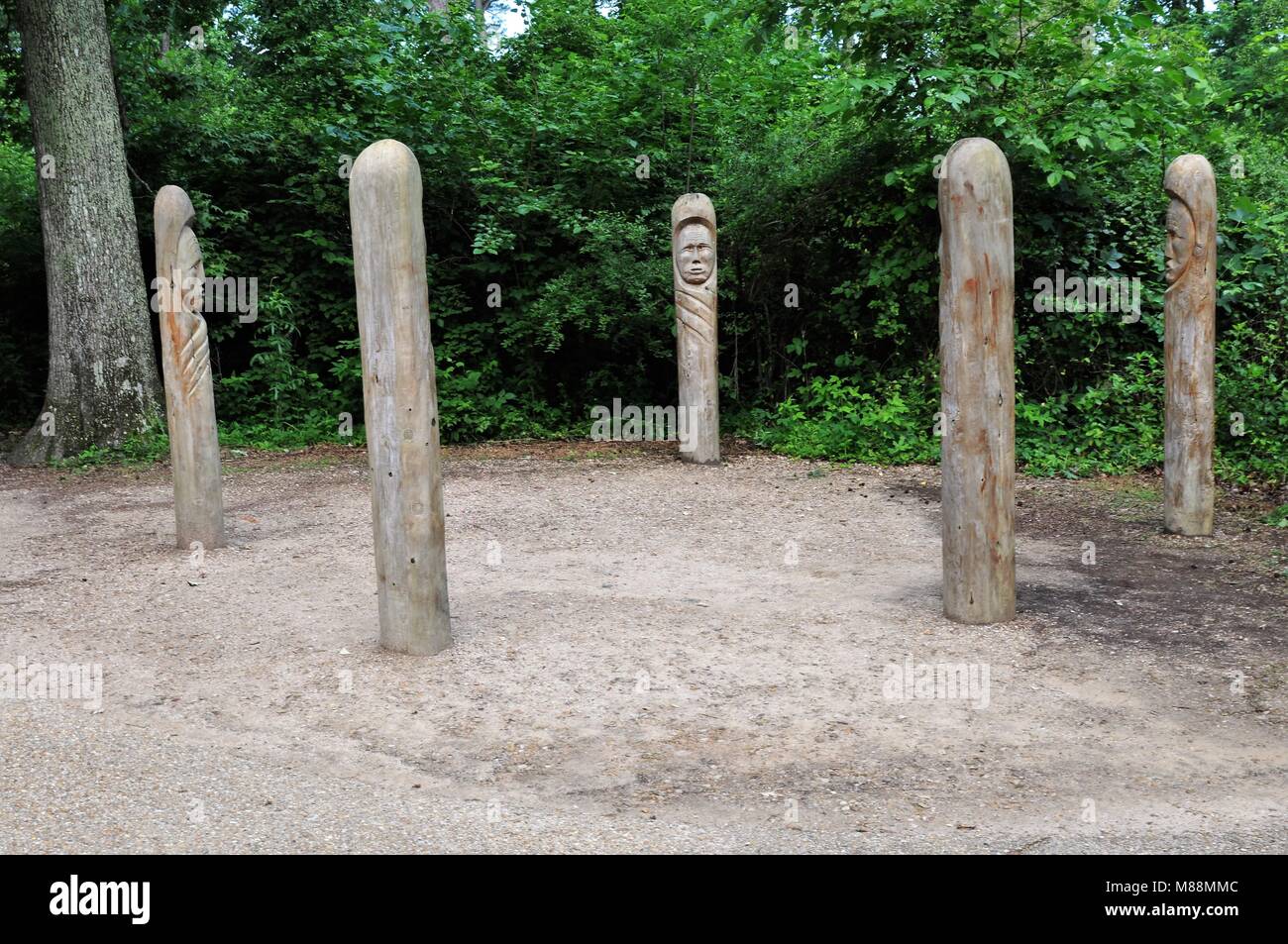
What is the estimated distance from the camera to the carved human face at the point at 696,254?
11148 mm

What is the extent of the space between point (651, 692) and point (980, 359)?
2.37m

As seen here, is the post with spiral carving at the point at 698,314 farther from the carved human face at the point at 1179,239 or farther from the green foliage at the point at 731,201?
the carved human face at the point at 1179,239

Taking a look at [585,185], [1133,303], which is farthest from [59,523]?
[1133,303]

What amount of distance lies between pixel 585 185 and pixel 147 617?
27.4 ft

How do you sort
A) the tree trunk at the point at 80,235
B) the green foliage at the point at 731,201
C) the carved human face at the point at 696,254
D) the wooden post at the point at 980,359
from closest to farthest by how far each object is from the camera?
the wooden post at the point at 980,359 → the green foliage at the point at 731,201 → the carved human face at the point at 696,254 → the tree trunk at the point at 80,235

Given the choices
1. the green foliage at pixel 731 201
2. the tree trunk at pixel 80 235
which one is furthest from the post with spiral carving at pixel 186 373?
the green foliage at pixel 731 201

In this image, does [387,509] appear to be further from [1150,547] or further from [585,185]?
[585,185]

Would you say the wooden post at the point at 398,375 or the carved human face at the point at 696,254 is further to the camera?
the carved human face at the point at 696,254

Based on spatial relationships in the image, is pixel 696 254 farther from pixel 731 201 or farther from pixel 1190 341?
pixel 1190 341

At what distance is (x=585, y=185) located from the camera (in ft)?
44.1

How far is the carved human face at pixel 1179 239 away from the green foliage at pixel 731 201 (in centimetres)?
250

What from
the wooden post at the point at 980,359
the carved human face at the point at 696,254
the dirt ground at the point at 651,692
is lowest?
the dirt ground at the point at 651,692

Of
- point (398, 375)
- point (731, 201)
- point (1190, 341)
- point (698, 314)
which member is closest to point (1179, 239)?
point (1190, 341)

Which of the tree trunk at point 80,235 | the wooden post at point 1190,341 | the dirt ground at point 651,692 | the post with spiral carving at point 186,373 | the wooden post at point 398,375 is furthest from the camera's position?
the tree trunk at point 80,235
